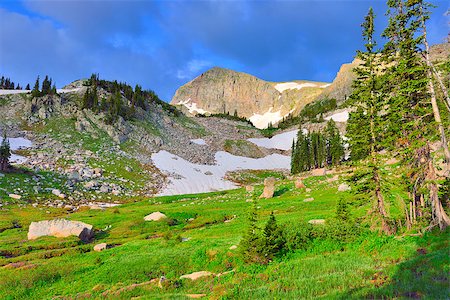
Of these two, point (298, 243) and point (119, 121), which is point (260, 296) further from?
point (119, 121)

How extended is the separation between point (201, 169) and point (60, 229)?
75.7 metres

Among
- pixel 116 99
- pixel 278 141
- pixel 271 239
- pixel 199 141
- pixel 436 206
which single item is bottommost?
pixel 271 239

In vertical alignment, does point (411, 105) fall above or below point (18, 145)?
below

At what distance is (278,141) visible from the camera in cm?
17125

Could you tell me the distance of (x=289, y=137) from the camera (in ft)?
576

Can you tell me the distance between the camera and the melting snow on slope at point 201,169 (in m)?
94.5

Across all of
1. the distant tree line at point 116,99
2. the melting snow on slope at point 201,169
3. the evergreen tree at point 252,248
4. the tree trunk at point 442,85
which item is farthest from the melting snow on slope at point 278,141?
the evergreen tree at point 252,248

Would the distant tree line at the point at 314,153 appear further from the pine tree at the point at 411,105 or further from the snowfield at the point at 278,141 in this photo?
the pine tree at the point at 411,105

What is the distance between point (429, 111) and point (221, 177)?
88946mm

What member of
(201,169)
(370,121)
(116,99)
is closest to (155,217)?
(370,121)

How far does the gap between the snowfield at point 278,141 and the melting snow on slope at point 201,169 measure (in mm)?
23964

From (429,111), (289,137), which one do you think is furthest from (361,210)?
(289,137)

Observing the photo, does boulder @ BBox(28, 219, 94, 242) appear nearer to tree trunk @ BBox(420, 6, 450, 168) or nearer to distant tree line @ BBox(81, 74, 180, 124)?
tree trunk @ BBox(420, 6, 450, 168)

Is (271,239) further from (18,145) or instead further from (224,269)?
(18,145)
